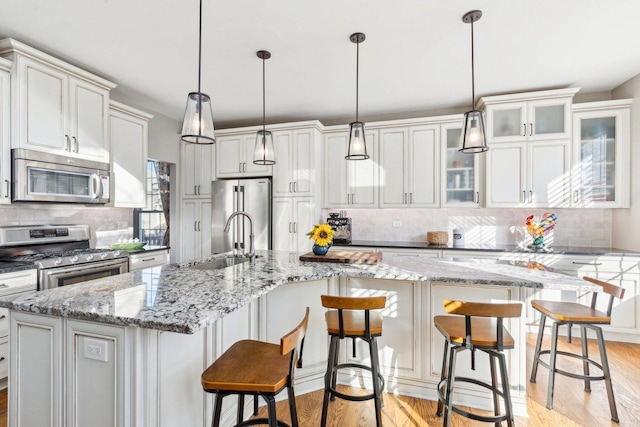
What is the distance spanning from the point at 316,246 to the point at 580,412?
210cm

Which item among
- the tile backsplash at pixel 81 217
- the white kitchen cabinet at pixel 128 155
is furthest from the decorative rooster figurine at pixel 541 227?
the tile backsplash at pixel 81 217

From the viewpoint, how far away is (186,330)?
1.05 metres

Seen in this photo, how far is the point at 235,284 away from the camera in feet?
5.33

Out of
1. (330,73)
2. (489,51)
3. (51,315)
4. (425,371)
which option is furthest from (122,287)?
(489,51)

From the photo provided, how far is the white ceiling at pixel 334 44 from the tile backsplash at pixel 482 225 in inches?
57.9

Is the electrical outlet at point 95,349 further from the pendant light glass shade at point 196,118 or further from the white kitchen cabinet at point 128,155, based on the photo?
the white kitchen cabinet at point 128,155

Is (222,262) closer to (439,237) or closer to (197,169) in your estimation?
(197,169)

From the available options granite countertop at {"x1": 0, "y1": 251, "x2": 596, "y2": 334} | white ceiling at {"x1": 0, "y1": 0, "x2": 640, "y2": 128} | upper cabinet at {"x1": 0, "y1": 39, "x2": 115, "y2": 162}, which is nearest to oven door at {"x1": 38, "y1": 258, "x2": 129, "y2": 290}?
upper cabinet at {"x1": 0, "y1": 39, "x2": 115, "y2": 162}

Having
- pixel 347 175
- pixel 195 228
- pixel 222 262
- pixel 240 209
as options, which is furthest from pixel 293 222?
pixel 222 262

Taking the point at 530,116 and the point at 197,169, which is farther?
the point at 197,169

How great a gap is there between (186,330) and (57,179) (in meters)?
2.66

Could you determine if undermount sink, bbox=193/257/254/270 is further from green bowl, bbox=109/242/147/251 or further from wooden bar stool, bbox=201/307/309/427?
green bowl, bbox=109/242/147/251

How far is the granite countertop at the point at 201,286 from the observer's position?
1152mm

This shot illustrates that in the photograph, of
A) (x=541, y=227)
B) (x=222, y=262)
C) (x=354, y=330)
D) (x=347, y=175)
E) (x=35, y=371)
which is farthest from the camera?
(x=347, y=175)
